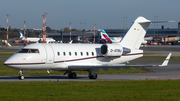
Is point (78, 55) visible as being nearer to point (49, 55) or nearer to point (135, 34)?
point (49, 55)

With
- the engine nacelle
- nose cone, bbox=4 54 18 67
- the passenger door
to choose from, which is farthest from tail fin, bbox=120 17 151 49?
nose cone, bbox=4 54 18 67

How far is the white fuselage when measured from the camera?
778 inches

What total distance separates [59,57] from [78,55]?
188cm

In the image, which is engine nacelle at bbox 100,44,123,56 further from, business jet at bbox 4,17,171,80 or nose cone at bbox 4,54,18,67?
nose cone at bbox 4,54,18,67

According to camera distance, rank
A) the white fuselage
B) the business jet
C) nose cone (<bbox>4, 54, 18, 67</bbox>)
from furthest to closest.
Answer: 1. the business jet
2. the white fuselage
3. nose cone (<bbox>4, 54, 18, 67</bbox>)

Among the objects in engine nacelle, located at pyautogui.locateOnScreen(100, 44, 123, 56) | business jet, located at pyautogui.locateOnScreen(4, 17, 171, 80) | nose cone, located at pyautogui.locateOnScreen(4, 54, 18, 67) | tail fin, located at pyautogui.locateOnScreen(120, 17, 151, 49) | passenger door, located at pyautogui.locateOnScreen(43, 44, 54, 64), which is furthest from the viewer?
tail fin, located at pyautogui.locateOnScreen(120, 17, 151, 49)

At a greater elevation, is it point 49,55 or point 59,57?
point 49,55

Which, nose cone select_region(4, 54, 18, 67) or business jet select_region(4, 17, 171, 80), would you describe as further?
business jet select_region(4, 17, 171, 80)

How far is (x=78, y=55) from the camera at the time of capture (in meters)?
22.4

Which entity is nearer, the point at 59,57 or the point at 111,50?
the point at 59,57

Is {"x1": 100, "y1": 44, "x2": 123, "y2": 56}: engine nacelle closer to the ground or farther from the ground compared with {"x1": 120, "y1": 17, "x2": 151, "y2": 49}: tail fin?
closer to the ground

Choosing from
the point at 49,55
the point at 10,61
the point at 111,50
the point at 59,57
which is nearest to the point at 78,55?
the point at 59,57

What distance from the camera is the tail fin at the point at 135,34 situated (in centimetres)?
2550
